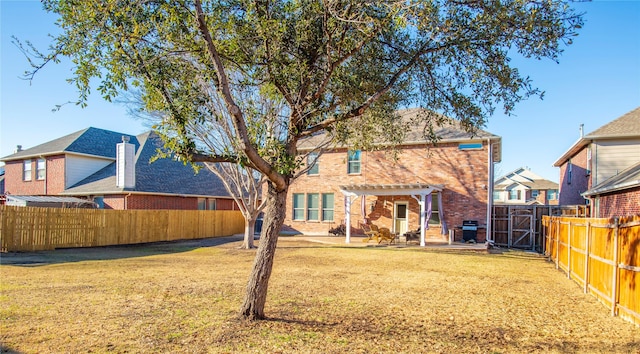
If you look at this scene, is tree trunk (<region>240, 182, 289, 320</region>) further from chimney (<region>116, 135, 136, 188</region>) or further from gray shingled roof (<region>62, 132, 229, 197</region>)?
chimney (<region>116, 135, 136, 188</region>)

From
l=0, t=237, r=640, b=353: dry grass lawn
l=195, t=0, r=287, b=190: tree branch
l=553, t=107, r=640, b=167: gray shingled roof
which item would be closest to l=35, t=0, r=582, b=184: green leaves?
l=195, t=0, r=287, b=190: tree branch

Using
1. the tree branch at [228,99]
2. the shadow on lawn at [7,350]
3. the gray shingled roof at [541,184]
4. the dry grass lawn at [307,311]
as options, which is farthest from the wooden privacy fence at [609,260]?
the gray shingled roof at [541,184]

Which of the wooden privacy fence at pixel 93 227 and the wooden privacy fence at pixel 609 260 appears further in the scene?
the wooden privacy fence at pixel 93 227

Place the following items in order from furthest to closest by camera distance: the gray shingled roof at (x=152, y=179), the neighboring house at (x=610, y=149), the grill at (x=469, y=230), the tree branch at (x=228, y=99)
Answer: the gray shingled roof at (x=152, y=179), the grill at (x=469, y=230), the neighboring house at (x=610, y=149), the tree branch at (x=228, y=99)

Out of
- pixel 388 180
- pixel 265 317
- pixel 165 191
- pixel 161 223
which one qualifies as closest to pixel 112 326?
pixel 265 317

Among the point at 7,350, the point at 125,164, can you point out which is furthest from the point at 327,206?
the point at 7,350

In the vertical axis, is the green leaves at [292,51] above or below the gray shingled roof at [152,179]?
above

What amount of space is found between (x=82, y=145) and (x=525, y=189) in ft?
176

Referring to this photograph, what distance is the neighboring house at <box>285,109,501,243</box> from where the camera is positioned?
21719mm

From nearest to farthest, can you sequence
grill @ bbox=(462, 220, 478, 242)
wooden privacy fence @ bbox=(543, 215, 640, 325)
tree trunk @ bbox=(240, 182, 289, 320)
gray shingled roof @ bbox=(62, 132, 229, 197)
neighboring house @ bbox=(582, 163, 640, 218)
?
tree trunk @ bbox=(240, 182, 289, 320), wooden privacy fence @ bbox=(543, 215, 640, 325), neighboring house @ bbox=(582, 163, 640, 218), grill @ bbox=(462, 220, 478, 242), gray shingled roof @ bbox=(62, 132, 229, 197)

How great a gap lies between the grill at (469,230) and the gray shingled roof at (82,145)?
2184 centimetres

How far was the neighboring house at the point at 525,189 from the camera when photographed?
5775 centimetres

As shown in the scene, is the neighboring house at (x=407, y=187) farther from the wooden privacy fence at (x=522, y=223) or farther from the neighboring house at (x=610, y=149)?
the neighboring house at (x=610, y=149)

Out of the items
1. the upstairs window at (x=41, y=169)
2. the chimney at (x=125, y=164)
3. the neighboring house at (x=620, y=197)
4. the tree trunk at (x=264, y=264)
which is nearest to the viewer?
the tree trunk at (x=264, y=264)
